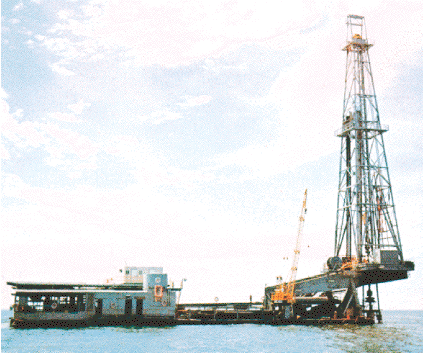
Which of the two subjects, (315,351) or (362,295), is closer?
(315,351)

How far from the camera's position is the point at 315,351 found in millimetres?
64812

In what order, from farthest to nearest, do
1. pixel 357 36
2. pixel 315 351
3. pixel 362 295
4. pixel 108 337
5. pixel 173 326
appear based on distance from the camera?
pixel 357 36
pixel 362 295
pixel 173 326
pixel 108 337
pixel 315 351

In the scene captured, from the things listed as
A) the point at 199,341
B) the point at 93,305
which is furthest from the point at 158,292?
the point at 199,341

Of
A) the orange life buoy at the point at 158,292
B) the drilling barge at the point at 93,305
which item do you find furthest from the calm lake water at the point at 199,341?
the orange life buoy at the point at 158,292

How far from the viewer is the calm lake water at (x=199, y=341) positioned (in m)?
66.6

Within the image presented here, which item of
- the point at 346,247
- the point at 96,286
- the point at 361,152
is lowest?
the point at 96,286

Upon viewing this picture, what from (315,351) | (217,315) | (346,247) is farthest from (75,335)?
(346,247)

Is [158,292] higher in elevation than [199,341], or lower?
higher

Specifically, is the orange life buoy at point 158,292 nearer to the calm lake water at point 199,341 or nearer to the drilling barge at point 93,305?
the drilling barge at point 93,305

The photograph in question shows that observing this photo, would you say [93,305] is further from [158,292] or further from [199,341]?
[199,341]

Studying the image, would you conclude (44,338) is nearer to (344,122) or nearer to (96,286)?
(96,286)

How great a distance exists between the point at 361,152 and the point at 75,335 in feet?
241

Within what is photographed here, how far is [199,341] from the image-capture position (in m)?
75.7

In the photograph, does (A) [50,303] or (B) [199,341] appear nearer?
(B) [199,341]
